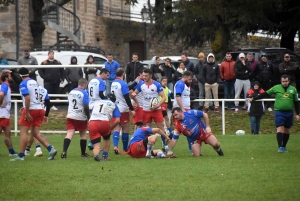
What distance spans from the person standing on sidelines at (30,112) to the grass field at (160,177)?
0.34m

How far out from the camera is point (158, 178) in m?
13.5

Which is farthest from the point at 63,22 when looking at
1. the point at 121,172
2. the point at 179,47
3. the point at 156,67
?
the point at 121,172

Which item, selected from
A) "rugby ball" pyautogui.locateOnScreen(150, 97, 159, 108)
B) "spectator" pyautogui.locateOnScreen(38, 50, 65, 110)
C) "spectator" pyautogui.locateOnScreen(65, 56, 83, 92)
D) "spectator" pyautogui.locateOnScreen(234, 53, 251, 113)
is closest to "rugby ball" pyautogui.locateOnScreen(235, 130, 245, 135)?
"spectator" pyautogui.locateOnScreen(234, 53, 251, 113)

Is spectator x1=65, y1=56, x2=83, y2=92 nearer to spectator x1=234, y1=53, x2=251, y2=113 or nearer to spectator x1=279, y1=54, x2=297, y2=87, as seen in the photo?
spectator x1=234, y1=53, x2=251, y2=113

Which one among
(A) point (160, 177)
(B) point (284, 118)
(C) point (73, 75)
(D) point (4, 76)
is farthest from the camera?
(C) point (73, 75)

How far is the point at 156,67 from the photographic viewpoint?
2680 cm

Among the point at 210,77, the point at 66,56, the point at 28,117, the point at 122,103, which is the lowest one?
the point at 28,117

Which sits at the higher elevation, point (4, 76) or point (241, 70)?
point (241, 70)

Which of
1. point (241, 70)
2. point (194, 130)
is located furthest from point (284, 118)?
point (241, 70)

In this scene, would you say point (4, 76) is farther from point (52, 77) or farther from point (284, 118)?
point (52, 77)

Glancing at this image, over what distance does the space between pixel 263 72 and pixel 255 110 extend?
3.92 meters

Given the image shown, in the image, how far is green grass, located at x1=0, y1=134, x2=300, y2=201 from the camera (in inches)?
466

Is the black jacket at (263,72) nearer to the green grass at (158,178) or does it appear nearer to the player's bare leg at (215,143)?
the green grass at (158,178)

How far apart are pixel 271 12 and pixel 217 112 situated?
879 centimetres
